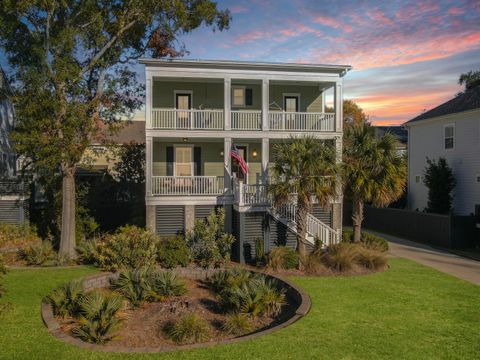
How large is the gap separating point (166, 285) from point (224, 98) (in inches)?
378

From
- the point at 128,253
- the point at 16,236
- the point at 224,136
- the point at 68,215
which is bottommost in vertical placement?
the point at 128,253

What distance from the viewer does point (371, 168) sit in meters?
17.2

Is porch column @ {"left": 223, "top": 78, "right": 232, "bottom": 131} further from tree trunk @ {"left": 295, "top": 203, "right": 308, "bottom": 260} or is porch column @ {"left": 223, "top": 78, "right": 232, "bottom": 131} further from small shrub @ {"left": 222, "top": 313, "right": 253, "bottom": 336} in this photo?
small shrub @ {"left": 222, "top": 313, "right": 253, "bottom": 336}

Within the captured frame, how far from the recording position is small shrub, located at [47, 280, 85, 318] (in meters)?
10.1

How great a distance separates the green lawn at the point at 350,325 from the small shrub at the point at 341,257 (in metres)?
0.83

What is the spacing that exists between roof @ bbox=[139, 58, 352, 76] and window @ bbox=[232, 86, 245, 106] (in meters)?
2.63

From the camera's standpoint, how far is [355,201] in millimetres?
17734

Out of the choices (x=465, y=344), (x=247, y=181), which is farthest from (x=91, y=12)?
(x=465, y=344)

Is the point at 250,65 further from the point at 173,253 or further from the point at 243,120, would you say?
the point at 173,253

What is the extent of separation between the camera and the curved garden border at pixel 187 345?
8131mm

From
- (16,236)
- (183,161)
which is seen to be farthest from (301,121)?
(16,236)

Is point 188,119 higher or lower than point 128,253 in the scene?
higher

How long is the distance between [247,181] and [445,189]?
12.2 meters

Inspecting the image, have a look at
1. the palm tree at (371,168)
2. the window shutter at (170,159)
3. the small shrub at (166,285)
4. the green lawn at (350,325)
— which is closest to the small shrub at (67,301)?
the green lawn at (350,325)
